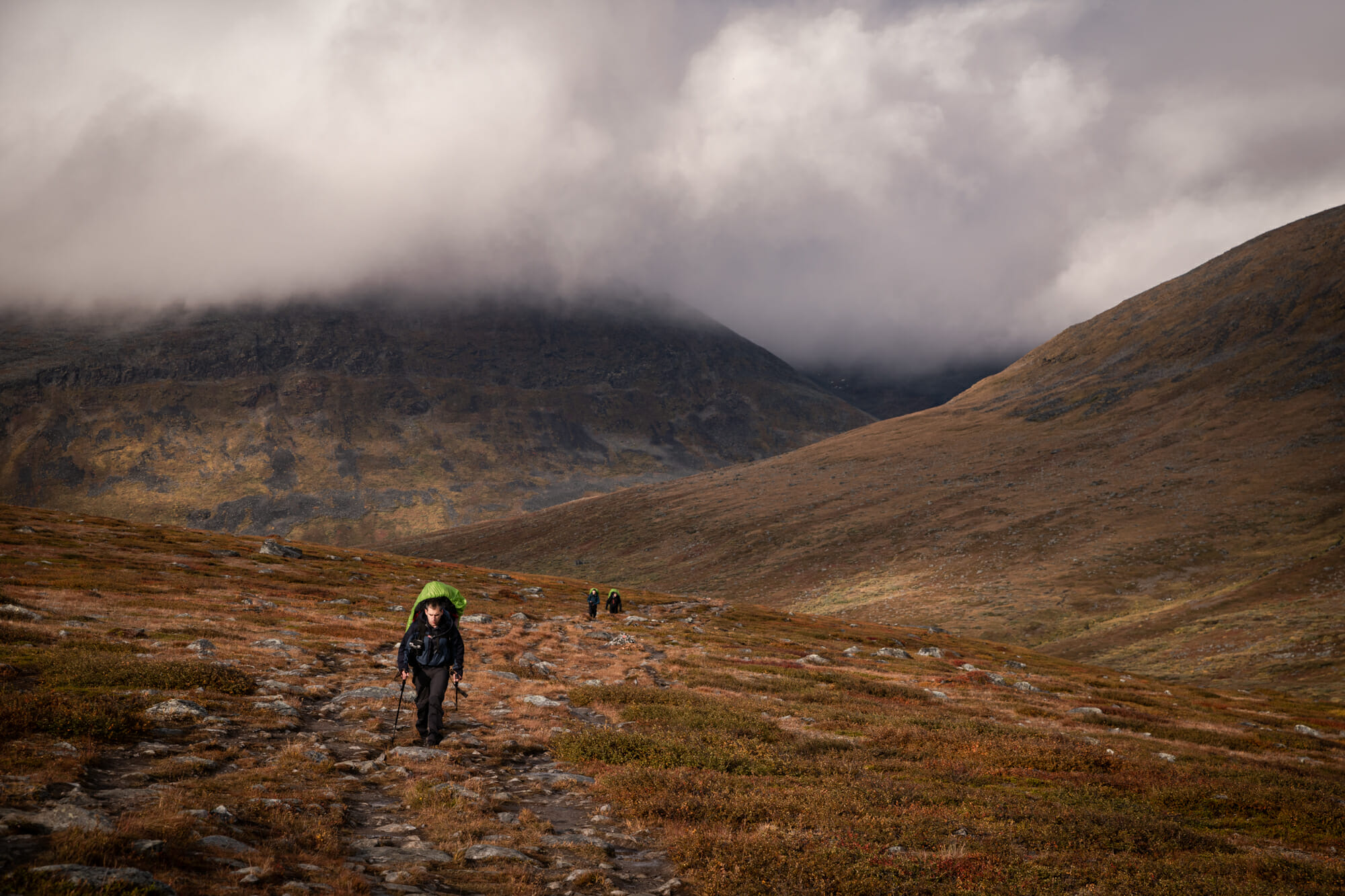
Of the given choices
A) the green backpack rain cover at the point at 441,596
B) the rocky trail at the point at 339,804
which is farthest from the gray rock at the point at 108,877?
the green backpack rain cover at the point at 441,596

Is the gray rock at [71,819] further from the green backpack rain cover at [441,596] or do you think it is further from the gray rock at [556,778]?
the gray rock at [556,778]

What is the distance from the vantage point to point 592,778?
1609 centimetres

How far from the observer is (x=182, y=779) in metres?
11.9

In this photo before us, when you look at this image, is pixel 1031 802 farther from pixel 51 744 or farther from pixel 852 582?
pixel 852 582

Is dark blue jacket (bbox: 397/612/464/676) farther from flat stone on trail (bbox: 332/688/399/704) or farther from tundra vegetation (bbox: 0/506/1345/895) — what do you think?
flat stone on trail (bbox: 332/688/399/704)

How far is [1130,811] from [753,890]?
1137 centimetres

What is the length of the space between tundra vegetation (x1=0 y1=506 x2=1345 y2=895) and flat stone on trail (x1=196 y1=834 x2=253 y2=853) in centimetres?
10

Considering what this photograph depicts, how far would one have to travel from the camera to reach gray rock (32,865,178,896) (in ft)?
22.6

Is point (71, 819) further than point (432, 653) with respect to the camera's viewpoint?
No

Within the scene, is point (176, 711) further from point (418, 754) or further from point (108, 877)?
point (108, 877)

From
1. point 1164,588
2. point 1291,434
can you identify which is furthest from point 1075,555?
point 1291,434

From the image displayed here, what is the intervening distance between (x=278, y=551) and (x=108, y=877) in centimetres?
8510

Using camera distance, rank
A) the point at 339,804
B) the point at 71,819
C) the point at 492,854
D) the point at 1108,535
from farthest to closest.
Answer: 1. the point at 1108,535
2. the point at 339,804
3. the point at 492,854
4. the point at 71,819

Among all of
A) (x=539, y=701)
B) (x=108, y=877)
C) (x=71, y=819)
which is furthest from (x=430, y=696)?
(x=108, y=877)
